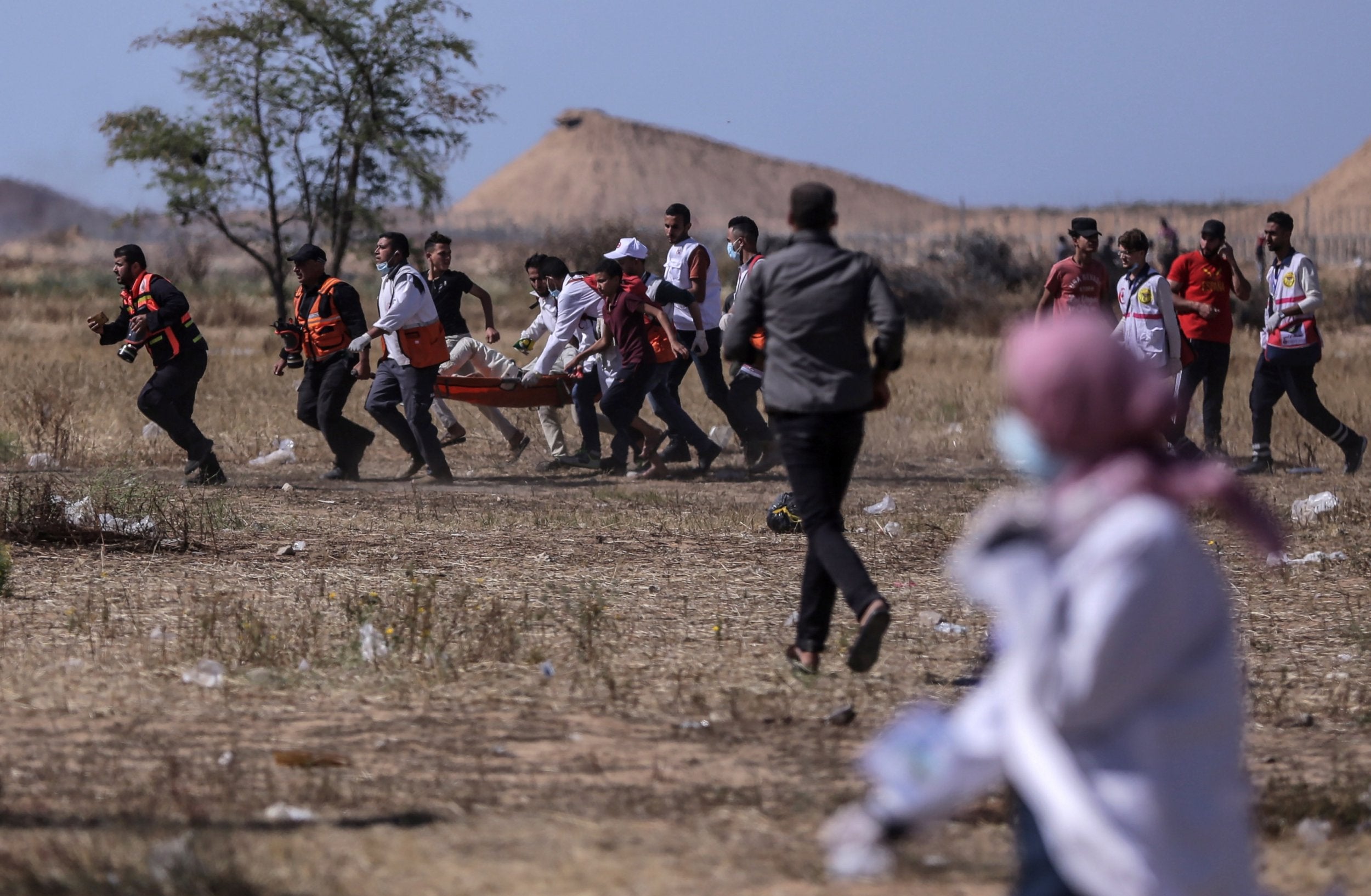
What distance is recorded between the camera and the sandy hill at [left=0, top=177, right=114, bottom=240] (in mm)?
84438

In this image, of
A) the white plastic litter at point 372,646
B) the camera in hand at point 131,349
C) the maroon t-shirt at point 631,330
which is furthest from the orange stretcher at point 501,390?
the white plastic litter at point 372,646

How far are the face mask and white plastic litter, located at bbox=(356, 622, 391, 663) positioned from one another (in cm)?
378

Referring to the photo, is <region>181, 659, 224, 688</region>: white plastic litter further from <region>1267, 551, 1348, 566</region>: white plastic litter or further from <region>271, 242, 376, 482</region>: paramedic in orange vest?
<region>271, 242, 376, 482</region>: paramedic in orange vest

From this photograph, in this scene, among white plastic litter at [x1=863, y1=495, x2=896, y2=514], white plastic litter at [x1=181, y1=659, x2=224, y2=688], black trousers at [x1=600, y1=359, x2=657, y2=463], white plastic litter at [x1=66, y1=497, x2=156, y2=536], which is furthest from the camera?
black trousers at [x1=600, y1=359, x2=657, y2=463]

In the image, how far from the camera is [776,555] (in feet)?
29.6

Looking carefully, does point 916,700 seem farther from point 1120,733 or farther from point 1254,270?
point 1254,270

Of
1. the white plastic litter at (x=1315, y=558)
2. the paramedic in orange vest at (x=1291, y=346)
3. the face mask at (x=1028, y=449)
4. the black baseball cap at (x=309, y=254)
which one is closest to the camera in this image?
the face mask at (x=1028, y=449)

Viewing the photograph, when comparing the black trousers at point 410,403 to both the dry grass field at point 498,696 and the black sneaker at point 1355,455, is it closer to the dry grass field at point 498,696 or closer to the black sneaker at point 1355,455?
the dry grass field at point 498,696

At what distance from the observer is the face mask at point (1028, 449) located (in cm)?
255

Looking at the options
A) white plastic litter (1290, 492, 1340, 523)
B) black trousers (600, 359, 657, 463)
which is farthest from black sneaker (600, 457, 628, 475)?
white plastic litter (1290, 492, 1340, 523)

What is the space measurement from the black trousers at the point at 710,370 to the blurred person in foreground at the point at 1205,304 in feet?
11.2

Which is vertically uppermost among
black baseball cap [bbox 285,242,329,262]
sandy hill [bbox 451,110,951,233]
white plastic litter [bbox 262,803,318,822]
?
sandy hill [bbox 451,110,951,233]

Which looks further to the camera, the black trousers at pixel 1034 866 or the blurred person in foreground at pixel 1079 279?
the blurred person in foreground at pixel 1079 279

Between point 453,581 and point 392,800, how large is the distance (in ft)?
11.7
